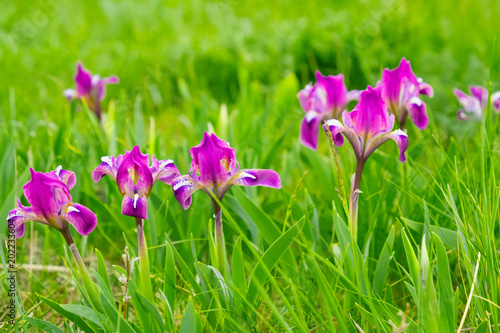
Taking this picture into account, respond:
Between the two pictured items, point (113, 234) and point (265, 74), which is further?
point (265, 74)

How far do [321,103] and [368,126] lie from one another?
0.42 meters

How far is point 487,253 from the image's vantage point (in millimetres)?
1257

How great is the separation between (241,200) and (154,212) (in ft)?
1.22

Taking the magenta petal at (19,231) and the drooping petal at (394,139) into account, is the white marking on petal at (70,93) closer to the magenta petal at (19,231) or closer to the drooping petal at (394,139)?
the magenta petal at (19,231)

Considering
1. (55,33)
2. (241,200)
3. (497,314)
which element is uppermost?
(55,33)

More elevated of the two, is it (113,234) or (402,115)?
(402,115)

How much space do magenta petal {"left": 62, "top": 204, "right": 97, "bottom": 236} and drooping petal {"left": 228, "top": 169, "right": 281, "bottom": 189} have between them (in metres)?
0.36

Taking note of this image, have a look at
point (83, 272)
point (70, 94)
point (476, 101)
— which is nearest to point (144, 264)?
point (83, 272)

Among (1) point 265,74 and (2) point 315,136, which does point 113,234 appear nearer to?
(2) point 315,136

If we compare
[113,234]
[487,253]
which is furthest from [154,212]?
[487,253]

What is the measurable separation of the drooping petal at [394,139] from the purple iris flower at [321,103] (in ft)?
1.16

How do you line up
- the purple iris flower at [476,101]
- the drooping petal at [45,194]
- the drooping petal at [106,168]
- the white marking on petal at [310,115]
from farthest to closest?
1. the purple iris flower at [476,101]
2. the white marking on petal at [310,115]
3. the drooping petal at [106,168]
4. the drooping petal at [45,194]

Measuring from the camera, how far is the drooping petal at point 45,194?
1223 mm

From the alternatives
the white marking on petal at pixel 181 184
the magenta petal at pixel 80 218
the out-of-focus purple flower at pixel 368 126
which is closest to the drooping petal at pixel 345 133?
the out-of-focus purple flower at pixel 368 126
